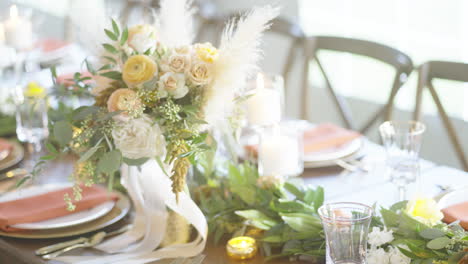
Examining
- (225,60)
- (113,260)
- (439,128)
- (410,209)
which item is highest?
(225,60)

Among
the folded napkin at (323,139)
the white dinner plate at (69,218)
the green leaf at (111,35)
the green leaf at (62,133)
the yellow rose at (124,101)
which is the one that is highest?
the green leaf at (111,35)

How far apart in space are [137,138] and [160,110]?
0.24 ft

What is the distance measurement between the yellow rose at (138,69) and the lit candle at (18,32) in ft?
5.21

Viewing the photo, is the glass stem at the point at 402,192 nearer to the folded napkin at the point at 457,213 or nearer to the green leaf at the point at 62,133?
the folded napkin at the point at 457,213

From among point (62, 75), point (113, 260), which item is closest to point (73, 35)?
point (62, 75)

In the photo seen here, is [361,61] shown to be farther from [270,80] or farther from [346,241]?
[346,241]

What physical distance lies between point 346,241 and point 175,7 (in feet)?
2.11

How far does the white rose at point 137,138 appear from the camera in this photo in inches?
50.1

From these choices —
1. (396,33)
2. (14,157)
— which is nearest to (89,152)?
(14,157)

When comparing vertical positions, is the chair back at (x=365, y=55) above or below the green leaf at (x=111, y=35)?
below

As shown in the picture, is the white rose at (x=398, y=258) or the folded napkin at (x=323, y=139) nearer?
the white rose at (x=398, y=258)

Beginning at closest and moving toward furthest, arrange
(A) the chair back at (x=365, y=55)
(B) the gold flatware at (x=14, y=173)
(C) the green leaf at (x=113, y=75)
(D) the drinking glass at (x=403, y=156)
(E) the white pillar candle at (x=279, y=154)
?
(C) the green leaf at (x=113, y=75) < (D) the drinking glass at (x=403, y=156) < (E) the white pillar candle at (x=279, y=154) < (B) the gold flatware at (x=14, y=173) < (A) the chair back at (x=365, y=55)

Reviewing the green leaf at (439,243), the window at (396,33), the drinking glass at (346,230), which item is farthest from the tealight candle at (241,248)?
the window at (396,33)

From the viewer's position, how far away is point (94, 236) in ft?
4.86
